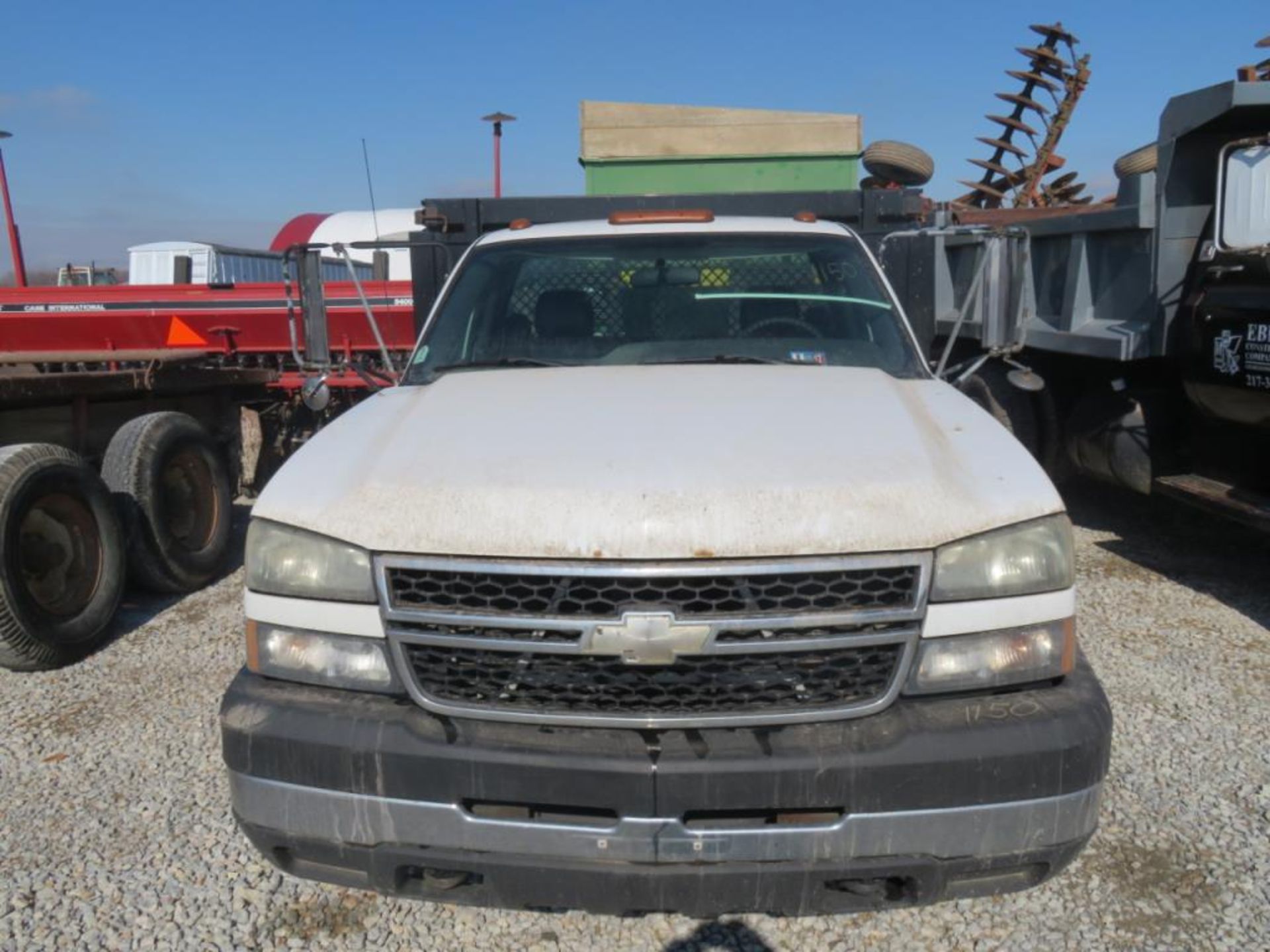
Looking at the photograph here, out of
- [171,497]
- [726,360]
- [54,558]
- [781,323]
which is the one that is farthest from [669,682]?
[171,497]

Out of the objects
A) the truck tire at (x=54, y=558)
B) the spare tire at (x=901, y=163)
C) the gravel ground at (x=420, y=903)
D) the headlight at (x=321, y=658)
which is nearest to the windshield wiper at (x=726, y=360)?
the headlight at (x=321, y=658)

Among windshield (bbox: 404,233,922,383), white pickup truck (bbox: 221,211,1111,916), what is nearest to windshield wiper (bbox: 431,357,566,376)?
windshield (bbox: 404,233,922,383)

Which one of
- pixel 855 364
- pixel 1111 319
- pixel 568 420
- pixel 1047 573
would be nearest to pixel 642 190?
pixel 1111 319

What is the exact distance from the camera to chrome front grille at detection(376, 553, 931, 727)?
2.23m

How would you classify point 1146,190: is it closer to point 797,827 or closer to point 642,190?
point 642,190

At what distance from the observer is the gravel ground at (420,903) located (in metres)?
2.80

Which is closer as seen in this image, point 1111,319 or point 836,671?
point 836,671

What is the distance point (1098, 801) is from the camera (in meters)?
2.34

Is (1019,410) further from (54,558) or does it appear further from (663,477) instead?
(54,558)

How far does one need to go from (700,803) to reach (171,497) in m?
4.68

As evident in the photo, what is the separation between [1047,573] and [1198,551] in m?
4.88

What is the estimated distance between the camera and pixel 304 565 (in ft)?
7.90

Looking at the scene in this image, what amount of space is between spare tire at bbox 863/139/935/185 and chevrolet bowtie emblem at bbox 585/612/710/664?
7844 mm

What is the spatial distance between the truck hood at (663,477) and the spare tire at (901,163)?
672 cm
